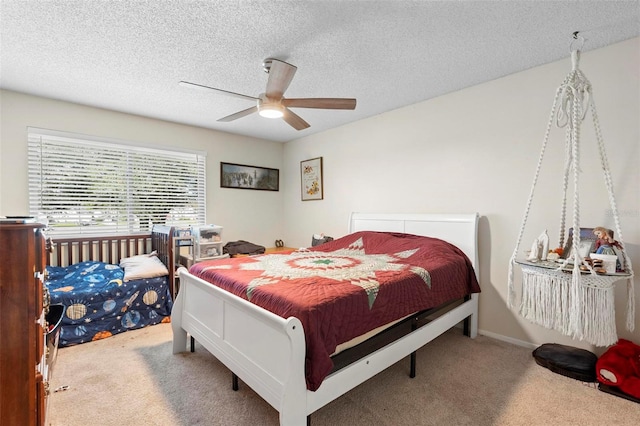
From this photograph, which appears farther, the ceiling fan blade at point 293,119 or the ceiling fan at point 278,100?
the ceiling fan blade at point 293,119

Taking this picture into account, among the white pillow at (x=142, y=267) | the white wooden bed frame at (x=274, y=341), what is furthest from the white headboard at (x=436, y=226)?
the white pillow at (x=142, y=267)

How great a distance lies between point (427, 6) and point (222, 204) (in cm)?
363

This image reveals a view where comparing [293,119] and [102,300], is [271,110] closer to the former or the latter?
[293,119]

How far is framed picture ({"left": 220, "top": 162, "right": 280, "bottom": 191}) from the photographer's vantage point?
449 cm

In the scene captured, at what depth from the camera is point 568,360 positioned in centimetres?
215

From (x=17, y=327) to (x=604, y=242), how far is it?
3.11 meters

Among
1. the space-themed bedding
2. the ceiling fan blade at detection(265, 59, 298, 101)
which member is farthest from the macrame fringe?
the space-themed bedding

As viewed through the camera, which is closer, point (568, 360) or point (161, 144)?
point (568, 360)

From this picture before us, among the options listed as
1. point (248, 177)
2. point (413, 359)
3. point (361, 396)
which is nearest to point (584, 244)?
point (413, 359)

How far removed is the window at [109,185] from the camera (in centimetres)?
314

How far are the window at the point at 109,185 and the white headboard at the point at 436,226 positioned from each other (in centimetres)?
253

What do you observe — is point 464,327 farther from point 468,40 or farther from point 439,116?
point 468,40

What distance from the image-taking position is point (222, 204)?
4.46 metres

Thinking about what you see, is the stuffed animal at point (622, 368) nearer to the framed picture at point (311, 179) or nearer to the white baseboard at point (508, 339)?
the white baseboard at point (508, 339)
